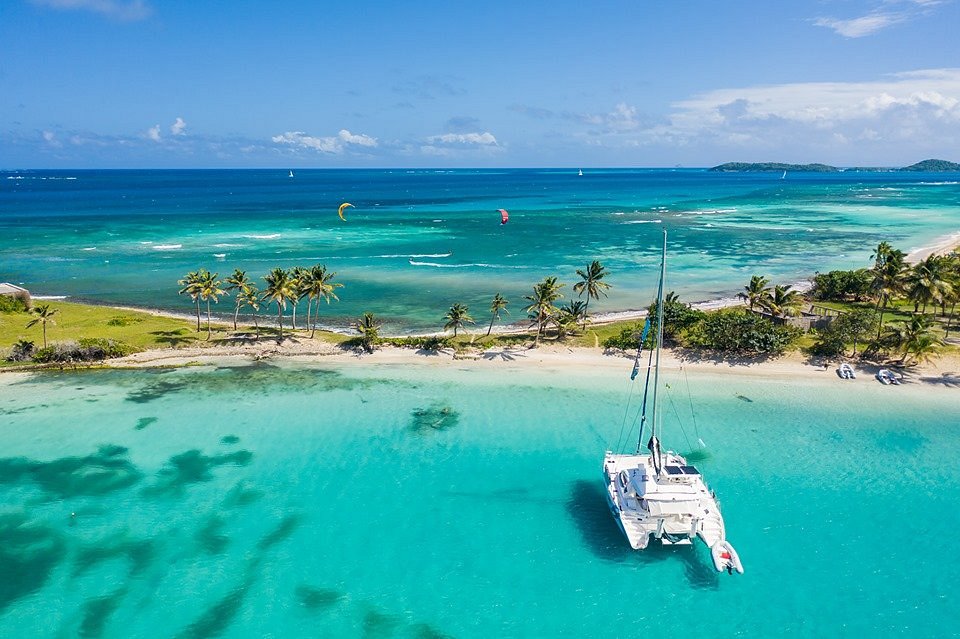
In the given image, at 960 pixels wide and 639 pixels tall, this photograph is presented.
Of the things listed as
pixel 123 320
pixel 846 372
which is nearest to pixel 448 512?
pixel 846 372

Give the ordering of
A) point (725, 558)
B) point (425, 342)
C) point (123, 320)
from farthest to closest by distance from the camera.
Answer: point (123, 320) → point (425, 342) → point (725, 558)

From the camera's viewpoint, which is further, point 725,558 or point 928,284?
point 928,284

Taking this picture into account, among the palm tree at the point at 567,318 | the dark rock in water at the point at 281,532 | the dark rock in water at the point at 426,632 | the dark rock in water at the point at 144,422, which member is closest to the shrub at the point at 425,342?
the palm tree at the point at 567,318

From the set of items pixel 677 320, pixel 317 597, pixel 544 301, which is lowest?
pixel 317 597

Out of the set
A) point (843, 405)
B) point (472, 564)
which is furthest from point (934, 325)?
point (472, 564)

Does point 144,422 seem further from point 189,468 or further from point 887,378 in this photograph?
point 887,378

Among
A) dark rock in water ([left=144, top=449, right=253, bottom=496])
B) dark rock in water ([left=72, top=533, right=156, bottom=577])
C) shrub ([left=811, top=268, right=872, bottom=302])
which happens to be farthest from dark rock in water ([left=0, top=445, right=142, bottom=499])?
shrub ([left=811, top=268, right=872, bottom=302])
